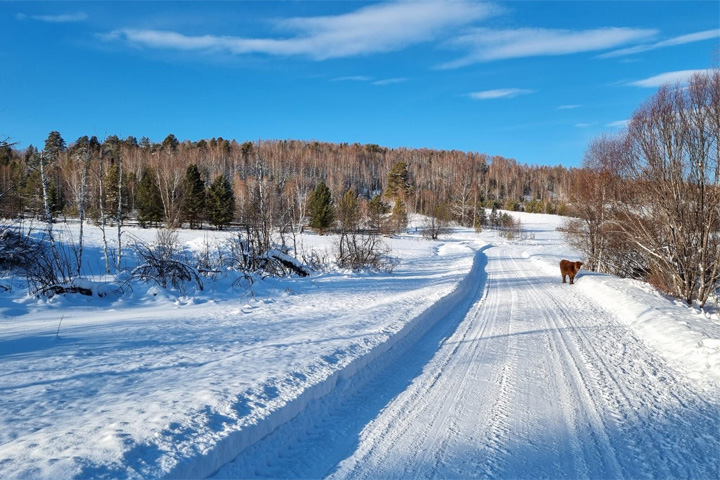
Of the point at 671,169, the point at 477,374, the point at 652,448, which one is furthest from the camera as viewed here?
the point at 671,169

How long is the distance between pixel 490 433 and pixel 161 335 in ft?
16.3

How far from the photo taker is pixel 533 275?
1845cm

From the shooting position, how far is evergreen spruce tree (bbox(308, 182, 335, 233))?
53.9 m

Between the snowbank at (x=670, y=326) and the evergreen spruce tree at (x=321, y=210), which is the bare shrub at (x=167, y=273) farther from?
the evergreen spruce tree at (x=321, y=210)

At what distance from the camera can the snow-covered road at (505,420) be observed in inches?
134

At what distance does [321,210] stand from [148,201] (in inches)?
787

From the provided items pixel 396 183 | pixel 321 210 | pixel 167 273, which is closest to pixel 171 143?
pixel 396 183

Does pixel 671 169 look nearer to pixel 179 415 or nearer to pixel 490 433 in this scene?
pixel 490 433

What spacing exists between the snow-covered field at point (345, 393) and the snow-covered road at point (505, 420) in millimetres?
20

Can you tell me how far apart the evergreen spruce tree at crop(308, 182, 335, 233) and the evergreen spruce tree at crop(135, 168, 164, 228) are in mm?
17892

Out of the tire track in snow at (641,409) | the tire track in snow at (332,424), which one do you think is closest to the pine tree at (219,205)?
the tire track in snow at (332,424)

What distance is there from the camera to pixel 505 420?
13.7 feet

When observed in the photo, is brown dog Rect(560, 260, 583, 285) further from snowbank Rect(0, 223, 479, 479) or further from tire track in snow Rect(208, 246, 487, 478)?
tire track in snow Rect(208, 246, 487, 478)

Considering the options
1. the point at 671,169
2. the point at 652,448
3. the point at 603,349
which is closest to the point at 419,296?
the point at 603,349
